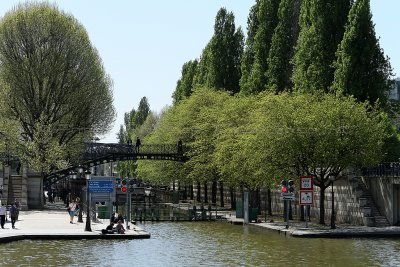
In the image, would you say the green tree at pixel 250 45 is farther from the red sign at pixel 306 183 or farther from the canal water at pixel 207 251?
the canal water at pixel 207 251

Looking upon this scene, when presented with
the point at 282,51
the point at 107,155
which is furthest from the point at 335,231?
the point at 107,155

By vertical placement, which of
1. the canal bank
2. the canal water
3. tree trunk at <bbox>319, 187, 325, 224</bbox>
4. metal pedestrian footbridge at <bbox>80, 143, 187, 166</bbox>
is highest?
metal pedestrian footbridge at <bbox>80, 143, 187, 166</bbox>

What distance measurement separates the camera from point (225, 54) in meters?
109

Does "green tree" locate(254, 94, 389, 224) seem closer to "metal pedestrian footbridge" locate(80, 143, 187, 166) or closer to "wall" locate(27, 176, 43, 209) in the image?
"wall" locate(27, 176, 43, 209)

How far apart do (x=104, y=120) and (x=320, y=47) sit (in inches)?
1146

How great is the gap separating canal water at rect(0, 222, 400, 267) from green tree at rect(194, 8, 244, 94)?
53.9m

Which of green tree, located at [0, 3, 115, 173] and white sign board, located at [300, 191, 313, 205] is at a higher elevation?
green tree, located at [0, 3, 115, 173]

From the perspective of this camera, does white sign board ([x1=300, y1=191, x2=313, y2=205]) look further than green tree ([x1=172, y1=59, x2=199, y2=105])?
No

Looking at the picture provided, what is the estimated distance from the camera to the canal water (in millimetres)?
38000

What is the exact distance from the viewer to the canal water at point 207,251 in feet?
125

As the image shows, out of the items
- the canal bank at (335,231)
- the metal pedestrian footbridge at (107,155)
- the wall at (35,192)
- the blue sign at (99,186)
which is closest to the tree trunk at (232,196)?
the metal pedestrian footbridge at (107,155)

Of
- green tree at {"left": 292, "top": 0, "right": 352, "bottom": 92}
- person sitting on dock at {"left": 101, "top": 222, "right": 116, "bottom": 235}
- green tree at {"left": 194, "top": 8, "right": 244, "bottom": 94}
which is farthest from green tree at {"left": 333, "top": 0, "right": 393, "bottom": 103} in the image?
green tree at {"left": 194, "top": 8, "right": 244, "bottom": 94}

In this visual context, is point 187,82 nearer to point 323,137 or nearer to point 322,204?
point 322,204

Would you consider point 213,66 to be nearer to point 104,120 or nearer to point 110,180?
point 104,120
